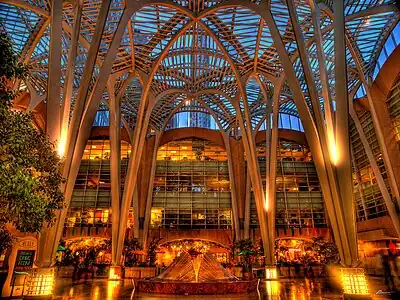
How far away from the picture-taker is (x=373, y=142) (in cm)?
2958

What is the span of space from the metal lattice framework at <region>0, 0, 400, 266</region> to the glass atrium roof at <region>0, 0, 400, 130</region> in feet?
0.30

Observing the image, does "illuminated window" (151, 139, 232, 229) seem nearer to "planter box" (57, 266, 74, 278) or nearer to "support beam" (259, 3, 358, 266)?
"planter box" (57, 266, 74, 278)

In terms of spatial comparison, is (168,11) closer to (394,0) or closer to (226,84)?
(226,84)

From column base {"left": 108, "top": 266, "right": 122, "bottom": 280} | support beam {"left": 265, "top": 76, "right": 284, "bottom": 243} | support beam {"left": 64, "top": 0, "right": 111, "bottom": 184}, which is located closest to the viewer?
support beam {"left": 64, "top": 0, "right": 111, "bottom": 184}

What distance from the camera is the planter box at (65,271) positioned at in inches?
884

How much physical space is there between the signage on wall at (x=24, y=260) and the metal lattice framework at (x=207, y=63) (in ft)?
1.35

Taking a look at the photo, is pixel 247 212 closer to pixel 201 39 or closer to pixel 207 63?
pixel 207 63

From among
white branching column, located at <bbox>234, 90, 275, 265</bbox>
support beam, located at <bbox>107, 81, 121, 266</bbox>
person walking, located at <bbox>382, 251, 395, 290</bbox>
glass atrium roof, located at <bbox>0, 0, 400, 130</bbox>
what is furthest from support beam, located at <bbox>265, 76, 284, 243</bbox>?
support beam, located at <bbox>107, 81, 121, 266</bbox>

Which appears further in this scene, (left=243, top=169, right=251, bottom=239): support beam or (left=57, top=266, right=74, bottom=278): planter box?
(left=243, top=169, right=251, bottom=239): support beam

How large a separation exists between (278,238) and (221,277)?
77.6ft

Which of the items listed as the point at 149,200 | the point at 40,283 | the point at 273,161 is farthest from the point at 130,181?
the point at 40,283

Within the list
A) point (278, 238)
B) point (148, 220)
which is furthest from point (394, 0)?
point (148, 220)

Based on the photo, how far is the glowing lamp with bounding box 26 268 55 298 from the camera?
10.1 metres

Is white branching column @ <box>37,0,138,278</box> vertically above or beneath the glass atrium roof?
beneath
